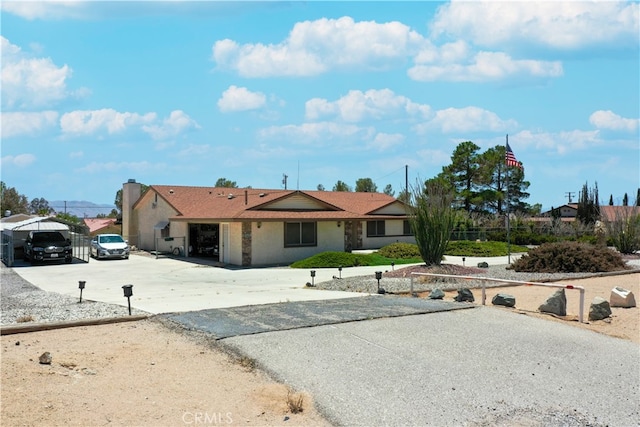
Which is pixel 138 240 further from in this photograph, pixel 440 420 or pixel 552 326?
pixel 440 420

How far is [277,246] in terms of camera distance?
1105 inches

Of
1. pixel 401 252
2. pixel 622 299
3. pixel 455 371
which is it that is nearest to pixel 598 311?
pixel 622 299

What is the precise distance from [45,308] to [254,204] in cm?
1611

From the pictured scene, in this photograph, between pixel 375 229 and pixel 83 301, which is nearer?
pixel 83 301

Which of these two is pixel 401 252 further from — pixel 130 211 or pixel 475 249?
pixel 130 211

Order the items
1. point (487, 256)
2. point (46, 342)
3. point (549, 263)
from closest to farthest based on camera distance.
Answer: point (46, 342) → point (549, 263) → point (487, 256)

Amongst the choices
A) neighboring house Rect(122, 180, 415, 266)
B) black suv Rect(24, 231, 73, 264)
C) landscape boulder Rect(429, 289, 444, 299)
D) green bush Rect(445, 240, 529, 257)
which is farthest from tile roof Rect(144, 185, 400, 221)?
landscape boulder Rect(429, 289, 444, 299)

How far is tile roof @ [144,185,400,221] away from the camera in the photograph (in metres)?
28.1

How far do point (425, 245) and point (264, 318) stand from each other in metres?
12.3

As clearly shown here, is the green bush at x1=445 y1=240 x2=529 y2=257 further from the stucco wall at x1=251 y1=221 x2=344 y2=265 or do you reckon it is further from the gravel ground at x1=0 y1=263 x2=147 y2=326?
the gravel ground at x1=0 y1=263 x2=147 y2=326

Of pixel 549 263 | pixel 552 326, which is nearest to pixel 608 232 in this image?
pixel 549 263

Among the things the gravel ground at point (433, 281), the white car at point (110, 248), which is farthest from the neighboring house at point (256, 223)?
the gravel ground at point (433, 281)

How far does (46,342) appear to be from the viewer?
351 inches

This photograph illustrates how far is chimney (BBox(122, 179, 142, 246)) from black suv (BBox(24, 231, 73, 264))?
37.3ft
